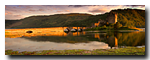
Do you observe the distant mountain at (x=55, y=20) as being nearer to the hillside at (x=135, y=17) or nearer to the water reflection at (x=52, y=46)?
the hillside at (x=135, y=17)

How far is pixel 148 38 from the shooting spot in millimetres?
12406

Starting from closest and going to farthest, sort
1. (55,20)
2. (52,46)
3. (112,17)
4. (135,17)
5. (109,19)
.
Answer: (52,46) → (135,17) → (55,20) → (112,17) → (109,19)

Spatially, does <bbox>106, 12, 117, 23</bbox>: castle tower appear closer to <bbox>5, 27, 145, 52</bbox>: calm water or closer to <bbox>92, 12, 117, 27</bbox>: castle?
<bbox>92, 12, 117, 27</bbox>: castle

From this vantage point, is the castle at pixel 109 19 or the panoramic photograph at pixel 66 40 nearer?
the panoramic photograph at pixel 66 40

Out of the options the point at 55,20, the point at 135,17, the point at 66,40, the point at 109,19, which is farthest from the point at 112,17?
the point at 66,40

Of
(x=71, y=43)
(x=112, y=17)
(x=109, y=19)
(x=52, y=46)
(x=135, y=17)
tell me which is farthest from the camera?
(x=109, y=19)

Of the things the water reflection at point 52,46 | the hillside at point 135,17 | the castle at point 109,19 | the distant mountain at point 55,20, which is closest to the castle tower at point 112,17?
the castle at point 109,19

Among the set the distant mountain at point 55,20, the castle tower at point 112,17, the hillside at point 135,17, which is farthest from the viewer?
the castle tower at point 112,17

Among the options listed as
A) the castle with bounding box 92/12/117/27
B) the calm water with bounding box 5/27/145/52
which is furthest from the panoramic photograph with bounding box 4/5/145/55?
the castle with bounding box 92/12/117/27

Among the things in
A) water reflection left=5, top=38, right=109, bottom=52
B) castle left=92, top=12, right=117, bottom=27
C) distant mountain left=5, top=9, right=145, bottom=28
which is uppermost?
castle left=92, top=12, right=117, bottom=27

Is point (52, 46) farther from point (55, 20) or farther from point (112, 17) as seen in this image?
point (112, 17)

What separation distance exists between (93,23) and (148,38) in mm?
53804
